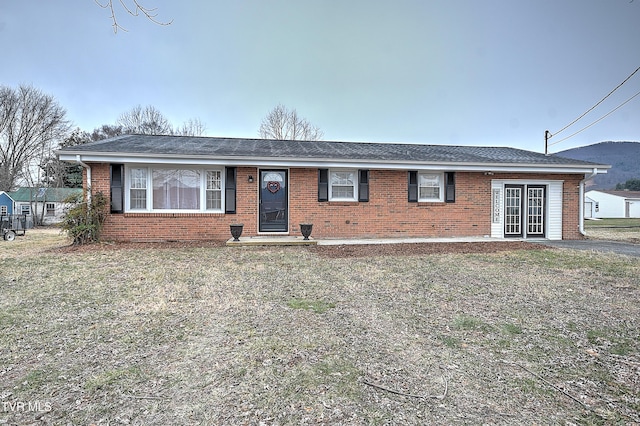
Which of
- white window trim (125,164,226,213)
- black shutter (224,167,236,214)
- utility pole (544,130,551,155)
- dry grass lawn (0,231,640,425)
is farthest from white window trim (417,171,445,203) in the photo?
utility pole (544,130,551,155)

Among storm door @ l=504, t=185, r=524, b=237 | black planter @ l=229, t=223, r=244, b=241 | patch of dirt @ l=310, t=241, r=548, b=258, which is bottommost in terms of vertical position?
patch of dirt @ l=310, t=241, r=548, b=258

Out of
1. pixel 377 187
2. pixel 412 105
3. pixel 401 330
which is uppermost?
pixel 412 105

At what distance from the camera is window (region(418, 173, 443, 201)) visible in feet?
36.1

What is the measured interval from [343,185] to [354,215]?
1053 millimetres

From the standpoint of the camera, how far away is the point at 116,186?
941 cm

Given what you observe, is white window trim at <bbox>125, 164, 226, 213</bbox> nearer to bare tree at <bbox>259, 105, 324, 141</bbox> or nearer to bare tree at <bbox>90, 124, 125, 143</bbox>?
bare tree at <bbox>259, 105, 324, 141</bbox>

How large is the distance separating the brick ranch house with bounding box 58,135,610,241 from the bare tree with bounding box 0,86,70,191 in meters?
22.0

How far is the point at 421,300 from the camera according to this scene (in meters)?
4.39

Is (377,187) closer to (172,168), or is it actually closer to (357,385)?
(172,168)

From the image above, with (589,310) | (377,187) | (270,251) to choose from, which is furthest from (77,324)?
(377,187)

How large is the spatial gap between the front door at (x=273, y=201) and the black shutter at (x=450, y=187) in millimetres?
5416

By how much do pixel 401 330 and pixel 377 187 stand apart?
762 centimetres

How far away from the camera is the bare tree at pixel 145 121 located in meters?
33.6

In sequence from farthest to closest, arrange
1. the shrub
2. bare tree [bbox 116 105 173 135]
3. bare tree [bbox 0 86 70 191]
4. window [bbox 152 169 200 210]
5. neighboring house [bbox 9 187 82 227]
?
bare tree [bbox 116 105 173 135] → bare tree [bbox 0 86 70 191] → neighboring house [bbox 9 187 82 227] → window [bbox 152 169 200 210] → the shrub
